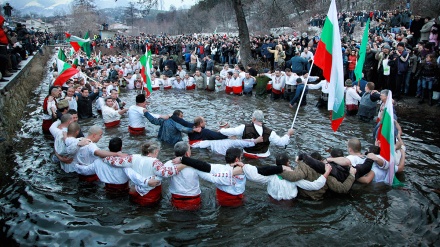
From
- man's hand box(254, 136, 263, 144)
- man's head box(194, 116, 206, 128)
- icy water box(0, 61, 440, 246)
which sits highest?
man's head box(194, 116, 206, 128)

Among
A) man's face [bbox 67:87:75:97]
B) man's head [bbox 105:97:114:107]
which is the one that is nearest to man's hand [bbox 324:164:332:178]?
man's head [bbox 105:97:114:107]

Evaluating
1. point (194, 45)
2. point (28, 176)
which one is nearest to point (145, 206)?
point (28, 176)

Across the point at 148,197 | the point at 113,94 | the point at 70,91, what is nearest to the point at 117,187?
the point at 148,197

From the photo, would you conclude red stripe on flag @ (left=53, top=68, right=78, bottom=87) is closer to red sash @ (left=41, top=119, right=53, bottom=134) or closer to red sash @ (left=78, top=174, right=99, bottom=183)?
red sash @ (left=41, top=119, right=53, bottom=134)

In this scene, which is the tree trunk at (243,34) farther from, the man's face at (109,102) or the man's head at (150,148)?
the man's head at (150,148)

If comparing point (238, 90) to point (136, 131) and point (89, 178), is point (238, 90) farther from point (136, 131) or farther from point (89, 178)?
point (89, 178)

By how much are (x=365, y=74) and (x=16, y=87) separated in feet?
50.5

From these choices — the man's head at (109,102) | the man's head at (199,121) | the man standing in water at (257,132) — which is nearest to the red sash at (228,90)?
the man's head at (109,102)

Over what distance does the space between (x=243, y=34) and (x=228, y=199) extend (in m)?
18.8

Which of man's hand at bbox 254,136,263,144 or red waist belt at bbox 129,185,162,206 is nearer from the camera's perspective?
red waist belt at bbox 129,185,162,206

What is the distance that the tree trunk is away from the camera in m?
23.3

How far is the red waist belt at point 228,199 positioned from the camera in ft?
20.5

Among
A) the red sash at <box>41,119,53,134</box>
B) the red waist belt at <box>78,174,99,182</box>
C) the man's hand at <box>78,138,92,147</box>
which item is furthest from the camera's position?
the red sash at <box>41,119,53,134</box>

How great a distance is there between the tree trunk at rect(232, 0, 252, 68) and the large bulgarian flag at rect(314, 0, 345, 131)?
16.3 m
